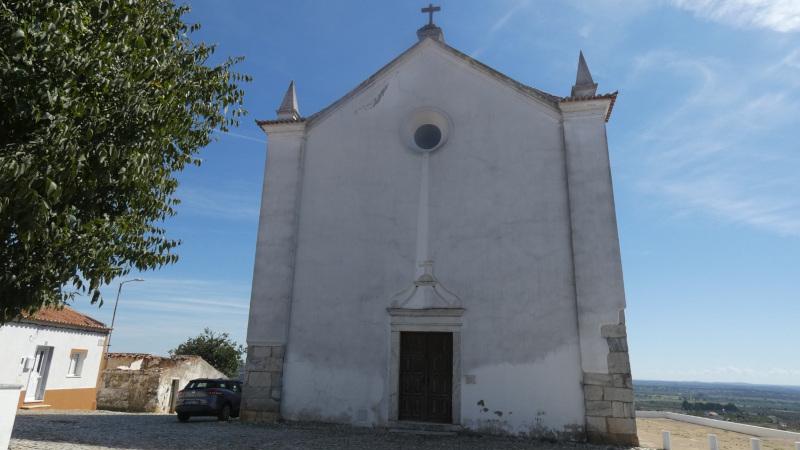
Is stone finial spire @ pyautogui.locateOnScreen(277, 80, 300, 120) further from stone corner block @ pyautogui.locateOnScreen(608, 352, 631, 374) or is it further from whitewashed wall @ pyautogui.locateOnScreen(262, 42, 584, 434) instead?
stone corner block @ pyautogui.locateOnScreen(608, 352, 631, 374)

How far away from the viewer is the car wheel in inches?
481

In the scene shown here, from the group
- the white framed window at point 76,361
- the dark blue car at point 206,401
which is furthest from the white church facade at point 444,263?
the white framed window at point 76,361

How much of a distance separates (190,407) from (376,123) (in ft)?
27.0

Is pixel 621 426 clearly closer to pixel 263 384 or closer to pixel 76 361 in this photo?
pixel 263 384

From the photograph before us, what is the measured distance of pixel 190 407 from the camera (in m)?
11.8

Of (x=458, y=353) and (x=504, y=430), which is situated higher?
(x=458, y=353)

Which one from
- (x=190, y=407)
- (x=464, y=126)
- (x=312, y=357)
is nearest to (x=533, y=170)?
(x=464, y=126)

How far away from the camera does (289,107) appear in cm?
1233

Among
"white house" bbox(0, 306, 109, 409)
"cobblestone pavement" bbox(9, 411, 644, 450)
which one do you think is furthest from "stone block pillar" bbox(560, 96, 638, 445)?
"white house" bbox(0, 306, 109, 409)

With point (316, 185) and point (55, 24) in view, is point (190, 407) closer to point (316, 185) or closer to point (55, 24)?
point (316, 185)

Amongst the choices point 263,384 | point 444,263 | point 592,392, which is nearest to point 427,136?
point 444,263

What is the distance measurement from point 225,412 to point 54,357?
827 cm

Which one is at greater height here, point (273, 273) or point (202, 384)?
point (273, 273)

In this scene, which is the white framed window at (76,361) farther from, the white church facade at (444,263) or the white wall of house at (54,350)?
the white church facade at (444,263)
